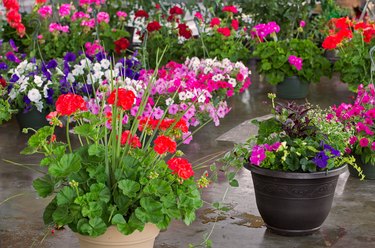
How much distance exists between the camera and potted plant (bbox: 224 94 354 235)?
426 centimetres

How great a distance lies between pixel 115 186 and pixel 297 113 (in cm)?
126

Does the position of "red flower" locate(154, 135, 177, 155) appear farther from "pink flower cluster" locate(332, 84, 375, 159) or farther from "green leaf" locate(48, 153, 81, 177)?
"pink flower cluster" locate(332, 84, 375, 159)

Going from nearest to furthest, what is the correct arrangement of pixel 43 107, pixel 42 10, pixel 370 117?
1. pixel 370 117
2. pixel 43 107
3. pixel 42 10

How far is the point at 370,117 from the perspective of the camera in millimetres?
5348

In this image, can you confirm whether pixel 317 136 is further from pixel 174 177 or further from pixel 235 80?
pixel 235 80

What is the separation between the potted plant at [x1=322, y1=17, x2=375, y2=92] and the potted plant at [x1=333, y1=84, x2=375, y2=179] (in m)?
1.83

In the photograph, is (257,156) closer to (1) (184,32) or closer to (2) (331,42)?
(2) (331,42)

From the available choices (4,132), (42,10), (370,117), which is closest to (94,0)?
(42,10)

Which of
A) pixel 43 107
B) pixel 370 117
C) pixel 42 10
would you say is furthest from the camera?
pixel 42 10

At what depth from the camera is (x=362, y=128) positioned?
533 centimetres

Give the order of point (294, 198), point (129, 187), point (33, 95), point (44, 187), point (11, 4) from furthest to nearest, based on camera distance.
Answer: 1. point (11, 4)
2. point (33, 95)
3. point (294, 198)
4. point (44, 187)
5. point (129, 187)

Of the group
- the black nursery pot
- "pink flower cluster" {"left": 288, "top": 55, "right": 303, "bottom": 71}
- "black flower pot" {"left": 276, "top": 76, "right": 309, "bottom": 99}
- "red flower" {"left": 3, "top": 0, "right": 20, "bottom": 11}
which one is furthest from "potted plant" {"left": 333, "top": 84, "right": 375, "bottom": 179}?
"red flower" {"left": 3, "top": 0, "right": 20, "bottom": 11}

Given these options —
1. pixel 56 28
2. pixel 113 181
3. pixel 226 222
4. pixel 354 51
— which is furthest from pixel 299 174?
pixel 56 28

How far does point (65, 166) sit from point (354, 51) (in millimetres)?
4641
